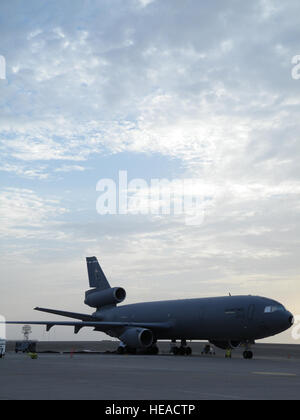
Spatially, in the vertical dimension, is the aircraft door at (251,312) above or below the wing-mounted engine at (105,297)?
below

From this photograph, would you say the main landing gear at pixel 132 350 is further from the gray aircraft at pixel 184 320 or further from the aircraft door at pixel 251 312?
the aircraft door at pixel 251 312

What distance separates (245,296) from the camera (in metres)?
42.4

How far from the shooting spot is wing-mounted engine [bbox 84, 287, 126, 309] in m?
55.7

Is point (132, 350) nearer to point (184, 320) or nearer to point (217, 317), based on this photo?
point (184, 320)

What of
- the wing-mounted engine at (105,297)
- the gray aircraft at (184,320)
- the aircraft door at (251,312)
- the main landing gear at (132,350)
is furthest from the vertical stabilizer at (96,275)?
the aircraft door at (251,312)

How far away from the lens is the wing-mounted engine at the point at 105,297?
55688 millimetres

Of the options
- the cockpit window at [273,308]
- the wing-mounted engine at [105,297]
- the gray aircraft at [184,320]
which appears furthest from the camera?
the wing-mounted engine at [105,297]

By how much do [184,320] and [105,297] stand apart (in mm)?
12420

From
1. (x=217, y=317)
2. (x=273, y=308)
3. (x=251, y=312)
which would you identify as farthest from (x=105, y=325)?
(x=273, y=308)

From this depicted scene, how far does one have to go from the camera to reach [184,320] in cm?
4650

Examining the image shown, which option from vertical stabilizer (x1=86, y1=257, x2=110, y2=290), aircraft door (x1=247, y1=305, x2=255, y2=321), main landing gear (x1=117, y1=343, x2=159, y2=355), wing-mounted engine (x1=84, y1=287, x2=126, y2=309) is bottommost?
main landing gear (x1=117, y1=343, x2=159, y2=355)

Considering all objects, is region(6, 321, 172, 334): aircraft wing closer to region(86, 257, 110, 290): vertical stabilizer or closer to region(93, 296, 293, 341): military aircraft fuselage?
region(93, 296, 293, 341): military aircraft fuselage

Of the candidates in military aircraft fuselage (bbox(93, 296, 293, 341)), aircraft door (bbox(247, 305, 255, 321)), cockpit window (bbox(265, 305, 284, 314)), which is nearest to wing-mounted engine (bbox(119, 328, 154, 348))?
military aircraft fuselage (bbox(93, 296, 293, 341))
